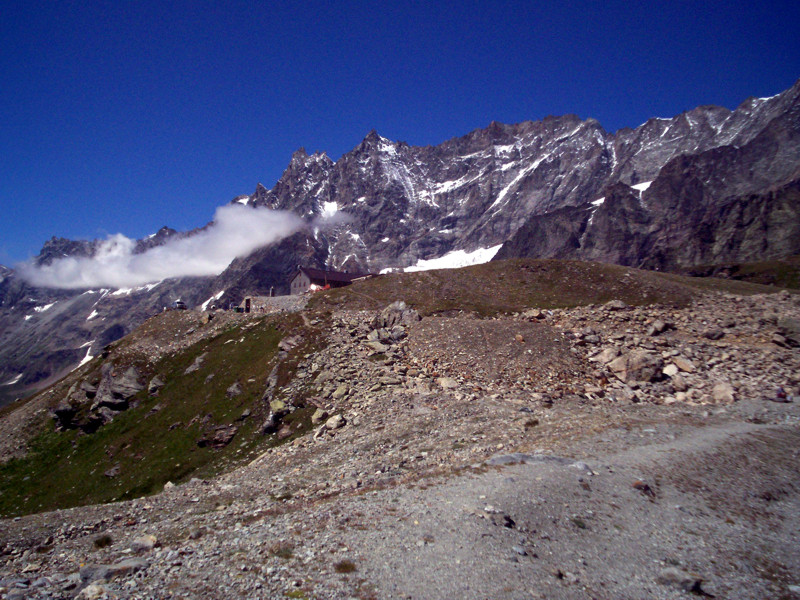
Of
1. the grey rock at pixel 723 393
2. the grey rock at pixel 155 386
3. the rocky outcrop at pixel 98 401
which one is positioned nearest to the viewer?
the grey rock at pixel 723 393

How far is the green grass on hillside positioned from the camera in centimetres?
3209

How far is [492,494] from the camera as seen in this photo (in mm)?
15977

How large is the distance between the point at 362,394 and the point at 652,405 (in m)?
18.7

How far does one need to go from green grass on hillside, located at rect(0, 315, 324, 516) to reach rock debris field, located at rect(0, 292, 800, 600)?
219 inches

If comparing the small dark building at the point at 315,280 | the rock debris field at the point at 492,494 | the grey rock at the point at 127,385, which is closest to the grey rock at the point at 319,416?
the rock debris field at the point at 492,494

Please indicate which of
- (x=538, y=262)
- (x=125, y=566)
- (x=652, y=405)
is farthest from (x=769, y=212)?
(x=125, y=566)

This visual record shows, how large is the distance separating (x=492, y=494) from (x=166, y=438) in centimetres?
3193

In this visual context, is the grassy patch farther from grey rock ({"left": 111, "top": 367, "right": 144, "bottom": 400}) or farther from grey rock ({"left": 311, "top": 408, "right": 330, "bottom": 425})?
grey rock ({"left": 111, "top": 367, "right": 144, "bottom": 400})

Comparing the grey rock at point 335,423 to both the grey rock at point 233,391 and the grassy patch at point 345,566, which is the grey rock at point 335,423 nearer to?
the grey rock at point 233,391

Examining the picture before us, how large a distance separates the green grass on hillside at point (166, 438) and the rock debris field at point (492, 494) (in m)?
5.57

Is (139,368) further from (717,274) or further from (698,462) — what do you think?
(717,274)

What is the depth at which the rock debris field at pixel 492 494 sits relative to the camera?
39.0 feet

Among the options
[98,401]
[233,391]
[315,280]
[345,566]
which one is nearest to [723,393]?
[345,566]

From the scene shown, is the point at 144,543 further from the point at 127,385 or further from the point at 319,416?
the point at 127,385
